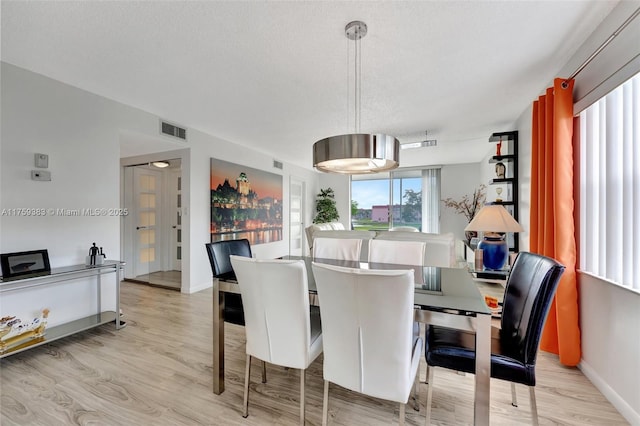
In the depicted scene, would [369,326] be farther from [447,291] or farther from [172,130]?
[172,130]

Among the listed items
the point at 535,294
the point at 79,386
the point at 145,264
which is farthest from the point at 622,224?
the point at 145,264

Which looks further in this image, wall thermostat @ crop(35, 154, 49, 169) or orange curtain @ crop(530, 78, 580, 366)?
wall thermostat @ crop(35, 154, 49, 169)

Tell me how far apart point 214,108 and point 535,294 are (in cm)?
351

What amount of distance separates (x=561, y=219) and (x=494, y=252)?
30.5 inches

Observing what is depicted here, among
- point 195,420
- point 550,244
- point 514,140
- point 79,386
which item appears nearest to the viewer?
point 195,420

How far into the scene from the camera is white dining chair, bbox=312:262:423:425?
1.20 metres

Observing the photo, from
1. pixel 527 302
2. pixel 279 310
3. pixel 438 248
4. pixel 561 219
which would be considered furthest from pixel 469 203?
pixel 279 310

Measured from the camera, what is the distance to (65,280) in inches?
106

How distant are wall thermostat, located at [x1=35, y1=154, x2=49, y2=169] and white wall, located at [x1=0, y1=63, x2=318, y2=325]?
39 mm

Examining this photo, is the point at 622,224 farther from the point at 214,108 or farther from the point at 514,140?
the point at 214,108

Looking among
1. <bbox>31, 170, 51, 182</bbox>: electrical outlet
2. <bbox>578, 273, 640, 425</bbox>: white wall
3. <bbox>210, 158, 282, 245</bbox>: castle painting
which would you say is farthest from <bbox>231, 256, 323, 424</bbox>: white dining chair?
<bbox>210, 158, 282, 245</bbox>: castle painting

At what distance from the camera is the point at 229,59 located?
2266 millimetres

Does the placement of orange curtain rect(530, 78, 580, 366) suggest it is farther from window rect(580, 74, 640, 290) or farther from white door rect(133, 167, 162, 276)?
white door rect(133, 167, 162, 276)

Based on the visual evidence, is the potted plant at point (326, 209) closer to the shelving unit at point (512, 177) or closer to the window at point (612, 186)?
the shelving unit at point (512, 177)
